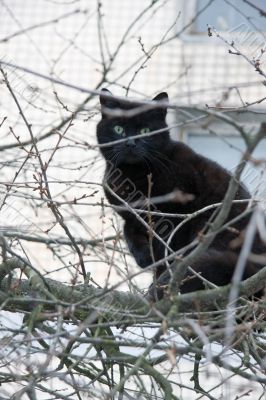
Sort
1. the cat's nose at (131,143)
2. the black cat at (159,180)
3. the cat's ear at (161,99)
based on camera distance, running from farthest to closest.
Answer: the cat's ear at (161,99)
the cat's nose at (131,143)
the black cat at (159,180)

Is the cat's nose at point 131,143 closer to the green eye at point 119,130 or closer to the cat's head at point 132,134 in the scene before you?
the cat's head at point 132,134

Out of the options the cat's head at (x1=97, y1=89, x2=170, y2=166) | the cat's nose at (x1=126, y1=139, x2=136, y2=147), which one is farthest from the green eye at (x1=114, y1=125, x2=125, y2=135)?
the cat's nose at (x1=126, y1=139, x2=136, y2=147)

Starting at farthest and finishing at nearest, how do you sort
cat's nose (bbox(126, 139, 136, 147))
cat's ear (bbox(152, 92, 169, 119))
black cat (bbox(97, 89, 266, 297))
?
cat's ear (bbox(152, 92, 169, 119))
cat's nose (bbox(126, 139, 136, 147))
black cat (bbox(97, 89, 266, 297))

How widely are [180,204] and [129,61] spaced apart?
9.03 ft

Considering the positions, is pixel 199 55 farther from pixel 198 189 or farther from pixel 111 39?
pixel 198 189

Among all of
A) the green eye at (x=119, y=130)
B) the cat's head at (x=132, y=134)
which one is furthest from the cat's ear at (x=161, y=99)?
the green eye at (x=119, y=130)

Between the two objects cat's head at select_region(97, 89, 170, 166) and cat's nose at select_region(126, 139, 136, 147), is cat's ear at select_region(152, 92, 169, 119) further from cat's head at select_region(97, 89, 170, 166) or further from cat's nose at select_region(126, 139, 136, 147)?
cat's nose at select_region(126, 139, 136, 147)

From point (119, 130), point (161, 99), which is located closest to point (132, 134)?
point (119, 130)

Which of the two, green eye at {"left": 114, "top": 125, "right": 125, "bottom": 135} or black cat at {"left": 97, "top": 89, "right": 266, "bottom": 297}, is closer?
black cat at {"left": 97, "top": 89, "right": 266, "bottom": 297}

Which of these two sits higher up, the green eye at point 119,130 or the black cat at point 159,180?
the green eye at point 119,130

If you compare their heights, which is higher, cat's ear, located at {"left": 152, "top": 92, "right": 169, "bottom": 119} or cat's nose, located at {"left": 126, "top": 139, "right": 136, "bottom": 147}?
cat's ear, located at {"left": 152, "top": 92, "right": 169, "bottom": 119}

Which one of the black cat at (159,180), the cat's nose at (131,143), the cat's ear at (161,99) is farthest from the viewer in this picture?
the cat's ear at (161,99)

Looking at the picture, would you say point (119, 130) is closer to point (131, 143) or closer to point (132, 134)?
point (132, 134)

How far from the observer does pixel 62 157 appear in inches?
244
